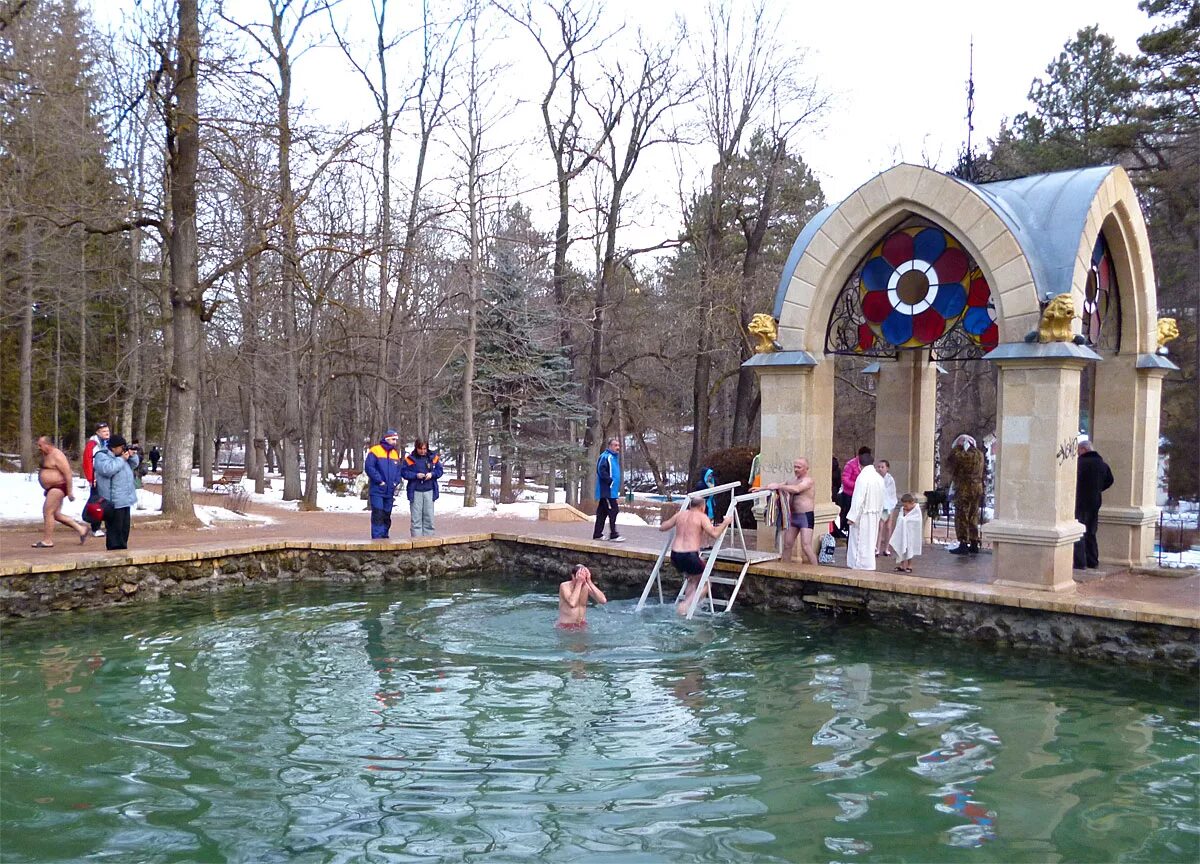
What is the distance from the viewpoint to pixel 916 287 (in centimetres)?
1302

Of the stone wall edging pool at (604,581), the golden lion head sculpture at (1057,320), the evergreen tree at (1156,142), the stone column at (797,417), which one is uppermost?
the evergreen tree at (1156,142)

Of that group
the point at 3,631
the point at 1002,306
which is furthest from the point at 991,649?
the point at 3,631

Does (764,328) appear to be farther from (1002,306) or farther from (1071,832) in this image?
(1071,832)

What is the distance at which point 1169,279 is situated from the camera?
2297 centimetres

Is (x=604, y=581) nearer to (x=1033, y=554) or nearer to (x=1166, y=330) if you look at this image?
(x=1033, y=554)

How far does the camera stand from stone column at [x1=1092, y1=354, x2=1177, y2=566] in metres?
12.1

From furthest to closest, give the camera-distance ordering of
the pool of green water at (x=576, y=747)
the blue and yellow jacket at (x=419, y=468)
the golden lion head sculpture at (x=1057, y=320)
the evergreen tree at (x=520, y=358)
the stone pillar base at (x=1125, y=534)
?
1. the evergreen tree at (x=520, y=358)
2. the blue and yellow jacket at (x=419, y=468)
3. the stone pillar base at (x=1125, y=534)
4. the golden lion head sculpture at (x=1057, y=320)
5. the pool of green water at (x=576, y=747)

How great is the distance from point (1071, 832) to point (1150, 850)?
0.39 metres

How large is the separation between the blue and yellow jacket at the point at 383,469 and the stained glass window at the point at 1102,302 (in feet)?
31.8

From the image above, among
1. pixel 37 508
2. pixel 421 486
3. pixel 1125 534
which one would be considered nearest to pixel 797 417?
pixel 1125 534

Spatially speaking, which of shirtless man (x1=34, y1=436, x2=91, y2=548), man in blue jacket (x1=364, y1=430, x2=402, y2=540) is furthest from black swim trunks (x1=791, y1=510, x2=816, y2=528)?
shirtless man (x1=34, y1=436, x2=91, y2=548)

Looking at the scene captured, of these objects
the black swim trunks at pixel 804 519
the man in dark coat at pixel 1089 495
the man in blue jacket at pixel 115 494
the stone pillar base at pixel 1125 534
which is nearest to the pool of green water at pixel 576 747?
the black swim trunks at pixel 804 519

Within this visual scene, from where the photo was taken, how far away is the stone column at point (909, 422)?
14.8 metres

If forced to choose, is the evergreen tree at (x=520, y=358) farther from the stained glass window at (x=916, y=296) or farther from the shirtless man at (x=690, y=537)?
the shirtless man at (x=690, y=537)
